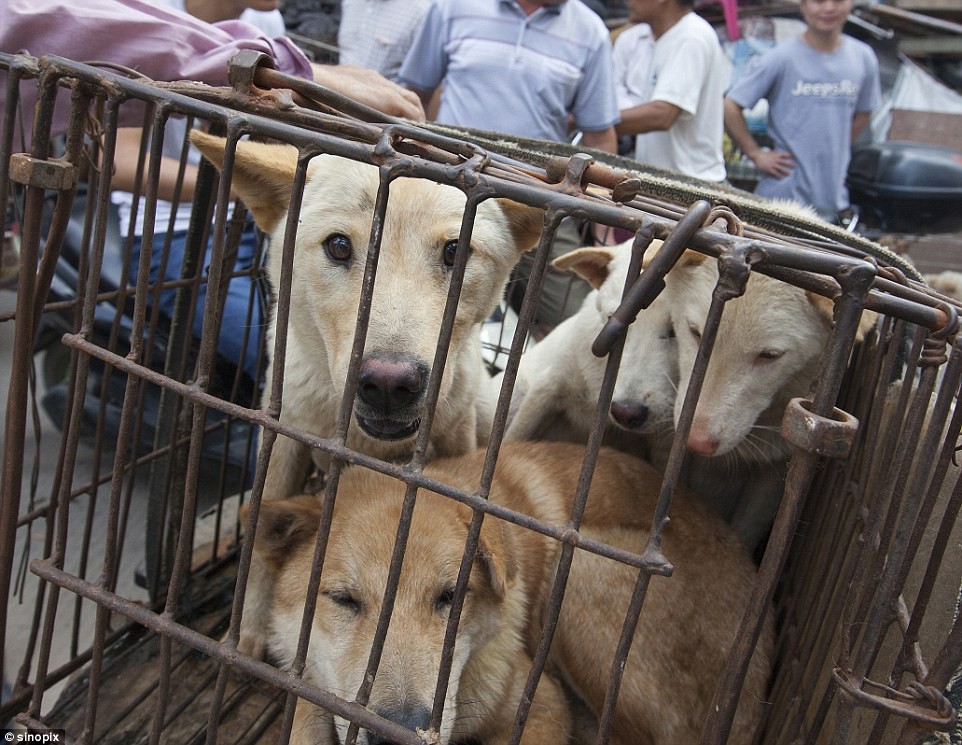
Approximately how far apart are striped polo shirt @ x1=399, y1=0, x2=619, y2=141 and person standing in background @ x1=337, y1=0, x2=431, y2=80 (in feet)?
1.41

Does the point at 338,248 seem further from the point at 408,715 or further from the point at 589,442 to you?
the point at 408,715

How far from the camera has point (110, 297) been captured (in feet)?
7.29

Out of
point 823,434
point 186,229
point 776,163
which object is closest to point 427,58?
point 186,229

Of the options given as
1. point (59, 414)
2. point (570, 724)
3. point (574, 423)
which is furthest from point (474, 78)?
point (570, 724)

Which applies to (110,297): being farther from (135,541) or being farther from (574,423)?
(135,541)

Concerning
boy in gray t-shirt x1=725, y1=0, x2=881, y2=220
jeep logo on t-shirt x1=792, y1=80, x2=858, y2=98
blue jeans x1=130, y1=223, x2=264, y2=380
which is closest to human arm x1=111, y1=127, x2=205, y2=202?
blue jeans x1=130, y1=223, x2=264, y2=380

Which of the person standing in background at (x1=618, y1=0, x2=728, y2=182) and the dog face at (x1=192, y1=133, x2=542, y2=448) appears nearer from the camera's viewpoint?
the dog face at (x1=192, y1=133, x2=542, y2=448)

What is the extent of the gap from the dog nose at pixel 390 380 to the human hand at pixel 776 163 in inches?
191

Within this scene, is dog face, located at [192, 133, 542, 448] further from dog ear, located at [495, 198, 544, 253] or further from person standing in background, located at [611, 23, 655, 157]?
person standing in background, located at [611, 23, 655, 157]

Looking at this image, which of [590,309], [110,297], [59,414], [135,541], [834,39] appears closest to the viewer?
[110,297]

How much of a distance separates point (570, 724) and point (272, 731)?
0.88 meters

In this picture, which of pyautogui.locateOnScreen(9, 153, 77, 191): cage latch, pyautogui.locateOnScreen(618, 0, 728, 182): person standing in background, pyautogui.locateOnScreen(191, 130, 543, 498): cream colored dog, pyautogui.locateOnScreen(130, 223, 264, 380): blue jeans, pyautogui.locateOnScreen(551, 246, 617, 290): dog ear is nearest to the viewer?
pyautogui.locateOnScreen(9, 153, 77, 191): cage latch

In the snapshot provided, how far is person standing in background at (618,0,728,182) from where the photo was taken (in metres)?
4.76

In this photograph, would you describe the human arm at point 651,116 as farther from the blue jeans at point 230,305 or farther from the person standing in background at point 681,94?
the blue jeans at point 230,305
